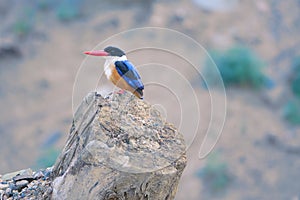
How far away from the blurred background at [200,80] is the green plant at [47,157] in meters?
0.03

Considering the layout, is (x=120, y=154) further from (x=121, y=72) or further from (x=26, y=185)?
(x=26, y=185)

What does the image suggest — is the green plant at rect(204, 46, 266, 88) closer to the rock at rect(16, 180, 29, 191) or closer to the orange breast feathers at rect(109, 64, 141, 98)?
the rock at rect(16, 180, 29, 191)

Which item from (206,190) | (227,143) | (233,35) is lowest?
(206,190)

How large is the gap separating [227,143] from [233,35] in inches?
193

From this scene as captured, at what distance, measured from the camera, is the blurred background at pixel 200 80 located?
15766 mm

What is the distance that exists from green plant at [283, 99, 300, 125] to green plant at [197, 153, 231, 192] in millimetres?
2660

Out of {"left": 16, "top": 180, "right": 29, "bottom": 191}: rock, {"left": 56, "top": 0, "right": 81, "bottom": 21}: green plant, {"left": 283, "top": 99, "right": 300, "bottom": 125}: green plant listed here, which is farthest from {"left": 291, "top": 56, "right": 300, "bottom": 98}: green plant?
{"left": 16, "top": 180, "right": 29, "bottom": 191}: rock

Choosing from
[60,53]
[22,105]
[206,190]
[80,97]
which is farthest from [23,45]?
[80,97]

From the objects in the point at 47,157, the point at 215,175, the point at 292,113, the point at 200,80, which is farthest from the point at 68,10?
the point at 215,175

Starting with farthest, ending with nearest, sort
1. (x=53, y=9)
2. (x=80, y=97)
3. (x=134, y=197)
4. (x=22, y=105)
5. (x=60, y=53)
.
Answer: (x=53, y=9) < (x=60, y=53) < (x=22, y=105) < (x=80, y=97) < (x=134, y=197)

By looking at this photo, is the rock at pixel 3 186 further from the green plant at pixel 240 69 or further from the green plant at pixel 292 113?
the green plant at pixel 240 69

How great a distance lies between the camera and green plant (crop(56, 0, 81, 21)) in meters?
21.4

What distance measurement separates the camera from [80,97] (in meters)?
5.32

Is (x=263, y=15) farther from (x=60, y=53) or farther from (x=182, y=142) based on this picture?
(x=182, y=142)
